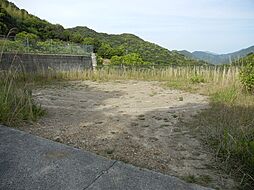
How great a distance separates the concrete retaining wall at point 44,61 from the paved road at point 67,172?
8193 mm

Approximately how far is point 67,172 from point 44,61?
13387 mm

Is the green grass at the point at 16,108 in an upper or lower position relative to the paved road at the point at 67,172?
upper

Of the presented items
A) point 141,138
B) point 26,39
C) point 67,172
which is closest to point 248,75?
point 141,138

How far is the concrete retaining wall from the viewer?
1145cm

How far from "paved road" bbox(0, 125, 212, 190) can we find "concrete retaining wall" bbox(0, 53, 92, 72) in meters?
8.19

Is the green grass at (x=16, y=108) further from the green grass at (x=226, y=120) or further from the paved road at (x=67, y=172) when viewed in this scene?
the paved road at (x=67, y=172)

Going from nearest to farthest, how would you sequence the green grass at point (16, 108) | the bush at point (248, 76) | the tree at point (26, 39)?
the green grass at point (16, 108) < the bush at point (248, 76) < the tree at point (26, 39)

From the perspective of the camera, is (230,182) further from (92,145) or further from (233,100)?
(233,100)

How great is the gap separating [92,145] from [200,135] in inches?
54.0

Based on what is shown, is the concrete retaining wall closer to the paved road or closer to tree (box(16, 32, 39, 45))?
tree (box(16, 32, 39, 45))

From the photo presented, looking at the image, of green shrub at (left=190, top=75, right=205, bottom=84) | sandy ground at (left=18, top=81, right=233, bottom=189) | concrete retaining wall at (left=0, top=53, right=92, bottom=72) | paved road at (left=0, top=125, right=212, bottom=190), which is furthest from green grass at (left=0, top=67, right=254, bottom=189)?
concrete retaining wall at (left=0, top=53, right=92, bottom=72)

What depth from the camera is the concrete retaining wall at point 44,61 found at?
1145 cm

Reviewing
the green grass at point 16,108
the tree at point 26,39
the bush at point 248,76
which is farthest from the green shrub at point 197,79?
the tree at point 26,39

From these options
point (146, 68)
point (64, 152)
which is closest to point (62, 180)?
point (64, 152)
